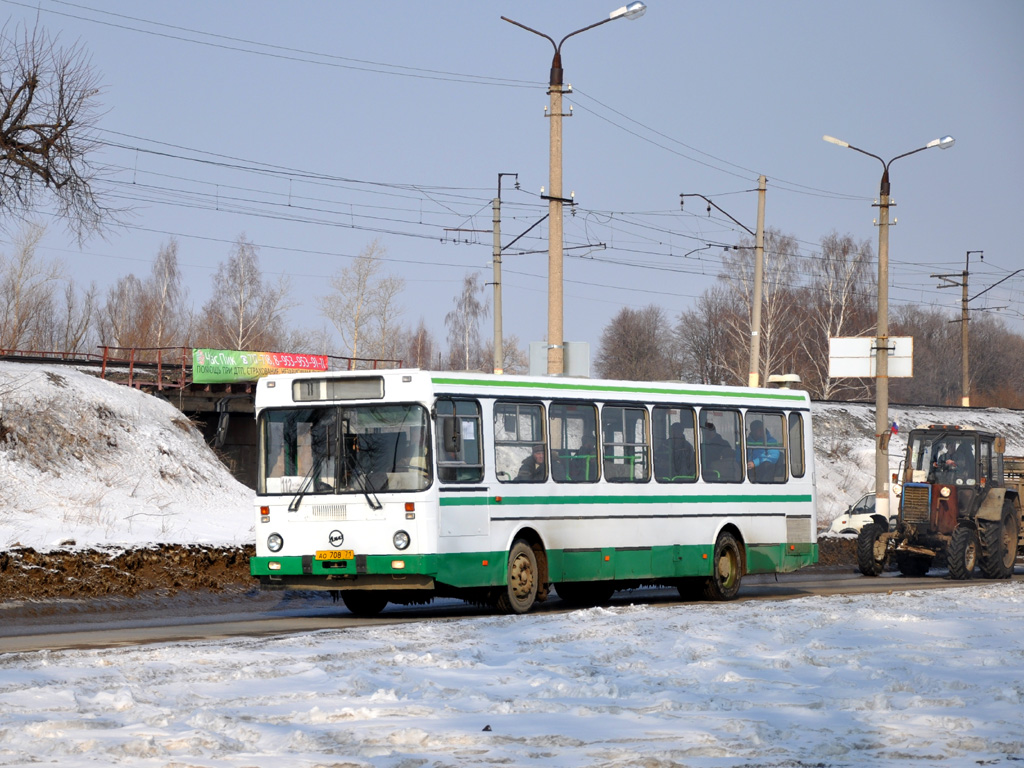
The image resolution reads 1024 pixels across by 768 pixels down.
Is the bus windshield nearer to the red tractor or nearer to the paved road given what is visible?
the paved road

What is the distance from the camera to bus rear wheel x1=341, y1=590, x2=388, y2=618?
17953 millimetres

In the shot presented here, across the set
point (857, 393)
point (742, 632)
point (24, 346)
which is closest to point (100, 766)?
point (742, 632)

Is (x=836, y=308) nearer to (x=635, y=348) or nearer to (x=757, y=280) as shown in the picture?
(x=635, y=348)

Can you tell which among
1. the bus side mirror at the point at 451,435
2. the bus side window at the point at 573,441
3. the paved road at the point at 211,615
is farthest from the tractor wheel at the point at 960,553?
the bus side mirror at the point at 451,435

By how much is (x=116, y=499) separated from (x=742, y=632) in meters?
17.2

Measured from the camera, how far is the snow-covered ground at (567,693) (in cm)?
745

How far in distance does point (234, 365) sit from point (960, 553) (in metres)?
27.9

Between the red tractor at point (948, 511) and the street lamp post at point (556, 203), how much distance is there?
817 centimetres

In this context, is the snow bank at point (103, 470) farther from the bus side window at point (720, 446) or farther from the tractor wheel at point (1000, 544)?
the tractor wheel at point (1000, 544)

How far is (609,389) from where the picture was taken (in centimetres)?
1898

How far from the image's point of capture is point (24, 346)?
96.2 metres

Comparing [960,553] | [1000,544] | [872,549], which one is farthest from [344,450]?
[1000,544]

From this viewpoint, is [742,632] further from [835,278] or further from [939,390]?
[939,390]

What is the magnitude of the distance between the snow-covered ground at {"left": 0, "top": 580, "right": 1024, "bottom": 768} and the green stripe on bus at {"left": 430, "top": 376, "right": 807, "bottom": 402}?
369 centimetres
